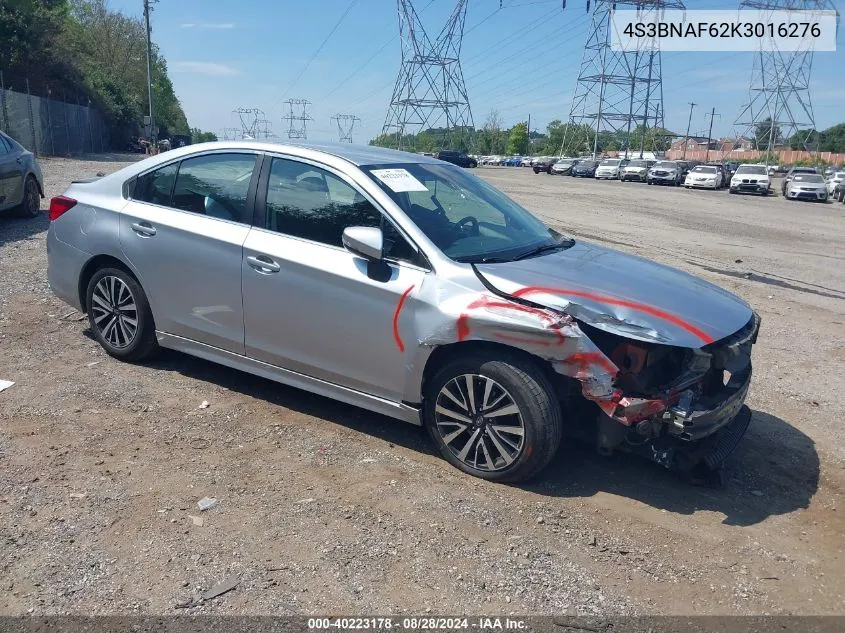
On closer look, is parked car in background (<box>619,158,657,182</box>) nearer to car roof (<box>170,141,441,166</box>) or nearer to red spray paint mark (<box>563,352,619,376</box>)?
car roof (<box>170,141,441,166</box>)

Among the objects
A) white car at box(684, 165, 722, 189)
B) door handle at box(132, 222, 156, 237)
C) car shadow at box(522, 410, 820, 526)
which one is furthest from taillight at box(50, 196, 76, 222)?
white car at box(684, 165, 722, 189)

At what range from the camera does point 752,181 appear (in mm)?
38844

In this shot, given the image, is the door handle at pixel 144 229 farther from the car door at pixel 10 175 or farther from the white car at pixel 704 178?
the white car at pixel 704 178

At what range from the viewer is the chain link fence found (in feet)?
93.4

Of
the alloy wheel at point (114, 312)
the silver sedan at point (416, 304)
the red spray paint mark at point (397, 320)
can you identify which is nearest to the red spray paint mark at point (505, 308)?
the silver sedan at point (416, 304)

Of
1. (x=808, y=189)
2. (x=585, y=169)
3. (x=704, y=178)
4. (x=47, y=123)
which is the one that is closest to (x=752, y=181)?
(x=808, y=189)

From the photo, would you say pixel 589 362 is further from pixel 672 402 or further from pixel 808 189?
pixel 808 189

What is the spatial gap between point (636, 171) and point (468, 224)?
49.2m

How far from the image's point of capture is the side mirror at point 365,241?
411cm

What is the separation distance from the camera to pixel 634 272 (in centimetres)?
453

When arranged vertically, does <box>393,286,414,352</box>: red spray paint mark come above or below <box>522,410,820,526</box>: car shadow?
above

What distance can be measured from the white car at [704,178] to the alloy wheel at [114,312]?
4241 centimetres

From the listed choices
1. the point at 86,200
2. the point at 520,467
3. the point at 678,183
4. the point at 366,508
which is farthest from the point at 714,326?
the point at 678,183

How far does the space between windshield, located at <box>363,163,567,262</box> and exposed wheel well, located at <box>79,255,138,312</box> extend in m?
2.04
